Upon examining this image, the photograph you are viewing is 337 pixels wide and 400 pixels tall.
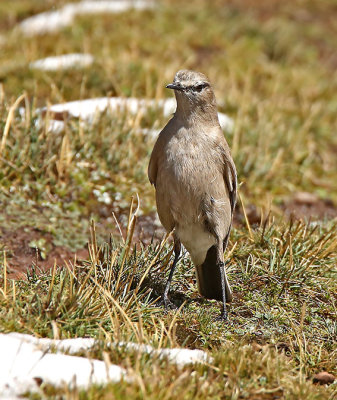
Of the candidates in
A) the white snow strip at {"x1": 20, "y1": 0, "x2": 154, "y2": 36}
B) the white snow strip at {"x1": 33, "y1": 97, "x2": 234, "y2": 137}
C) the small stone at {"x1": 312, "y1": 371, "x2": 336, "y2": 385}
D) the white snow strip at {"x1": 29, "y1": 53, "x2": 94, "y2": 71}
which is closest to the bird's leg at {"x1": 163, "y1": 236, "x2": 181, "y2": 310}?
the small stone at {"x1": 312, "y1": 371, "x2": 336, "y2": 385}

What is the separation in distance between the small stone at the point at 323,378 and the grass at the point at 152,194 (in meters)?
0.08

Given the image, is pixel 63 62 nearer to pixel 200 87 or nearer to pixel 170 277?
pixel 200 87

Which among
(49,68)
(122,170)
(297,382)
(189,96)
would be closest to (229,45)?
(49,68)

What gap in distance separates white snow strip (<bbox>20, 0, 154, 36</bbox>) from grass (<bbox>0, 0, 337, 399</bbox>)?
0.92 feet

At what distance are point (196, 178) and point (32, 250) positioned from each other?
6.43 ft

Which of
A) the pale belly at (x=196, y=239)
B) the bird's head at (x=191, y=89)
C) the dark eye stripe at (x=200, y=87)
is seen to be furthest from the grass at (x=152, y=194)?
the dark eye stripe at (x=200, y=87)

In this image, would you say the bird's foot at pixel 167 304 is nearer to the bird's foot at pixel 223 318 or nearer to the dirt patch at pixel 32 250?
the bird's foot at pixel 223 318

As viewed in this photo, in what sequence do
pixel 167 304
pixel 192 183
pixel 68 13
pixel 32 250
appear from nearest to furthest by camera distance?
1. pixel 192 183
2. pixel 167 304
3. pixel 32 250
4. pixel 68 13

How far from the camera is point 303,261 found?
5023mm

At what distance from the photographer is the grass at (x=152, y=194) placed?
12.4ft

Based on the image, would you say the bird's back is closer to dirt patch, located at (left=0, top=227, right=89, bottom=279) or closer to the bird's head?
the bird's head

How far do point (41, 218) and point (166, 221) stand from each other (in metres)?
1.74

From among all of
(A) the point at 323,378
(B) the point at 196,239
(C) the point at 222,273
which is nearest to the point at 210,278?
(C) the point at 222,273

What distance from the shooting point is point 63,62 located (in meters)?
8.62
